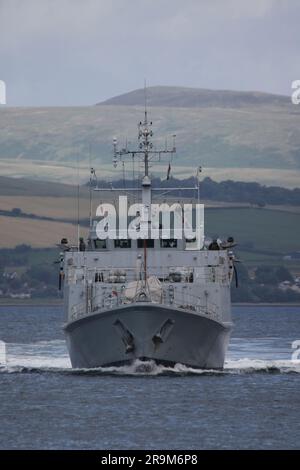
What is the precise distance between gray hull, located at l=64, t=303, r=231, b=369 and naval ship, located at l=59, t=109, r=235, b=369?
4 centimetres

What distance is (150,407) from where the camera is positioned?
58.7 meters

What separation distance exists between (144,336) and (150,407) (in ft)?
25.7

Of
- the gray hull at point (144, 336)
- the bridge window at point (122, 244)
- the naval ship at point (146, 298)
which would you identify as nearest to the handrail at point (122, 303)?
the naval ship at point (146, 298)

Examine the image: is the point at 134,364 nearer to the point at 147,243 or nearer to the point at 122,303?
the point at 122,303

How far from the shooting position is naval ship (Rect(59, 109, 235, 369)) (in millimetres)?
66625

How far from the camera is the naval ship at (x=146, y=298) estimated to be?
6662cm

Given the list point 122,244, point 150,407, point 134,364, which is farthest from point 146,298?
point 150,407

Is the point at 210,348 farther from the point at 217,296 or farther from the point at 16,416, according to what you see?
the point at 16,416

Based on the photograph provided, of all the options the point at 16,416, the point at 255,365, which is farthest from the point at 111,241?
the point at 16,416

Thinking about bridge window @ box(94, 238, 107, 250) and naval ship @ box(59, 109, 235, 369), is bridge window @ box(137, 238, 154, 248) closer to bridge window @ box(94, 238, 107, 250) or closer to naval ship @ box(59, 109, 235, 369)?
naval ship @ box(59, 109, 235, 369)

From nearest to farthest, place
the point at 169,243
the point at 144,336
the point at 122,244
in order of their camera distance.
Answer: the point at 144,336 → the point at 122,244 → the point at 169,243

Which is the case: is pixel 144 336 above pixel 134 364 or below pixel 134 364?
above

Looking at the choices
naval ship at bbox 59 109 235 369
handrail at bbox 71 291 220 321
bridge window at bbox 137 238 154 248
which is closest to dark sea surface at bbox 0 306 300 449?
naval ship at bbox 59 109 235 369
